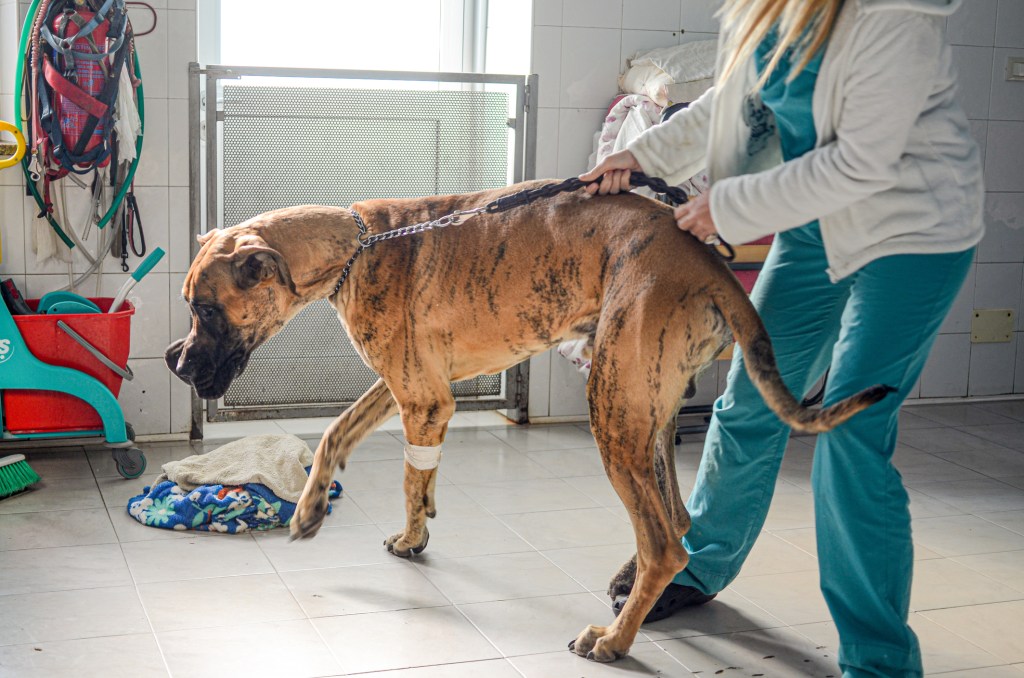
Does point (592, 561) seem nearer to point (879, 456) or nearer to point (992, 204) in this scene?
point (879, 456)

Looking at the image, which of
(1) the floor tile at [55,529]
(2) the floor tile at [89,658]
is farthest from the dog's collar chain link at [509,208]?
(1) the floor tile at [55,529]

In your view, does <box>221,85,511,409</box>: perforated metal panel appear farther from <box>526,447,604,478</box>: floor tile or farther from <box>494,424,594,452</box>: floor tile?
<box>526,447,604,478</box>: floor tile

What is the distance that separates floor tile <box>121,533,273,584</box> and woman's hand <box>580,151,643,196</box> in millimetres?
1267

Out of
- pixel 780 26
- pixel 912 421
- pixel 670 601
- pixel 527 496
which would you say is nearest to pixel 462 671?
pixel 670 601

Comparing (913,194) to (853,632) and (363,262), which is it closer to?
(853,632)

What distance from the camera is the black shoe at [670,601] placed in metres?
→ 2.48

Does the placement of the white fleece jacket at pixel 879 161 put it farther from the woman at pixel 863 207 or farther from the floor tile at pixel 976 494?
the floor tile at pixel 976 494

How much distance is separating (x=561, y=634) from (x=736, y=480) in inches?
20.6

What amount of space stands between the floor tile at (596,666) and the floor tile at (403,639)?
83mm

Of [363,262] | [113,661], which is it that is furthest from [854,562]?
[113,661]

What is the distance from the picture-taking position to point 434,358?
8.43 ft

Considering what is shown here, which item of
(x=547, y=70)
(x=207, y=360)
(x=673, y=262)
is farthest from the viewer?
(x=547, y=70)

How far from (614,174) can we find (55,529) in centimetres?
183

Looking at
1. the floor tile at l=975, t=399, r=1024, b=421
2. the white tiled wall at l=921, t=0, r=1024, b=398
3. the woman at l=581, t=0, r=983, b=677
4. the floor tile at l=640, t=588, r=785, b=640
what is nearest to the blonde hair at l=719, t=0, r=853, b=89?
the woman at l=581, t=0, r=983, b=677
